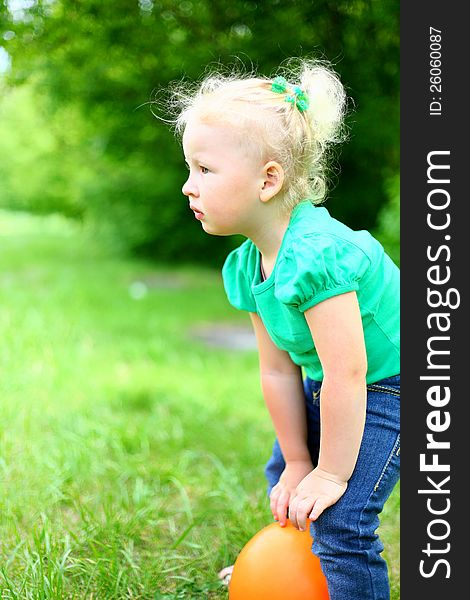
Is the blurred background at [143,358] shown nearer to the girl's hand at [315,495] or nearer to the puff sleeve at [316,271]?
the girl's hand at [315,495]

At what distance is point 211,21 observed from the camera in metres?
4.46

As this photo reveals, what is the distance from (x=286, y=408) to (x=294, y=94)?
963 millimetres

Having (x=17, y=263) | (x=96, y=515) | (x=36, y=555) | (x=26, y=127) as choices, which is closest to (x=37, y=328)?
(x=96, y=515)

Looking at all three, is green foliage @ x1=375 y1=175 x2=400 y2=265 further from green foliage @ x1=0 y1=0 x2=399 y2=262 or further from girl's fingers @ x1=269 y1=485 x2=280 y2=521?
girl's fingers @ x1=269 y1=485 x2=280 y2=521

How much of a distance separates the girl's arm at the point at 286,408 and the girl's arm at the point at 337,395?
300mm

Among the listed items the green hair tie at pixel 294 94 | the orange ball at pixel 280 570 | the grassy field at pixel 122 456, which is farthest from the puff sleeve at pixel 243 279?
the grassy field at pixel 122 456

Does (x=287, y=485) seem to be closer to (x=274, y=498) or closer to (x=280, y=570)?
(x=274, y=498)

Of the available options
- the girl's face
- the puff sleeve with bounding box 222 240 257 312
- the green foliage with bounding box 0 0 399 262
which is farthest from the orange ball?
the green foliage with bounding box 0 0 399 262

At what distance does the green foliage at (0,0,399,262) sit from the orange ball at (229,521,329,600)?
238cm

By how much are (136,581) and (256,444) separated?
5.73ft

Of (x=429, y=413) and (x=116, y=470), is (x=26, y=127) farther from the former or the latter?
(x=429, y=413)

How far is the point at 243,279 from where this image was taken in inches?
103

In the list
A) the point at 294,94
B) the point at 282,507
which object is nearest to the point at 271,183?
the point at 294,94

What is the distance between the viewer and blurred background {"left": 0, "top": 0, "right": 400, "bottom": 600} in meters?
3.07
